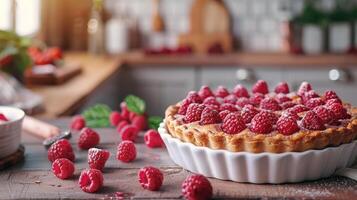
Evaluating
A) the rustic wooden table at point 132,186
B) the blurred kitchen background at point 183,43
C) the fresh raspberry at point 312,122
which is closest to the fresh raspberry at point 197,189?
the rustic wooden table at point 132,186

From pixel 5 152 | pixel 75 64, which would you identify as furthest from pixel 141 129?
pixel 75 64

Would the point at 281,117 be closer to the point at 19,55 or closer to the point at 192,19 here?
the point at 19,55

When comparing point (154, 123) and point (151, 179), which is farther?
point (154, 123)

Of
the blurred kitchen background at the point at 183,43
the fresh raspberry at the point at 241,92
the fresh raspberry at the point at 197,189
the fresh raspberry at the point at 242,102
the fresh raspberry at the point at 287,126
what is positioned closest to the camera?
the fresh raspberry at the point at 197,189

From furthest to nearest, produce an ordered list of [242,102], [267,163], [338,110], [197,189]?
[242,102]
[338,110]
[267,163]
[197,189]

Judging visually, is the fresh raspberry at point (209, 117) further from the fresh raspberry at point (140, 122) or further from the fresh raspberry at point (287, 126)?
the fresh raspberry at point (140, 122)

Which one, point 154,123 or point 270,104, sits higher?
point 270,104

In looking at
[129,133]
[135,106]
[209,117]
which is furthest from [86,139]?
[209,117]

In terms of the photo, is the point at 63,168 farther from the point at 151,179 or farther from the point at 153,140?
the point at 153,140
